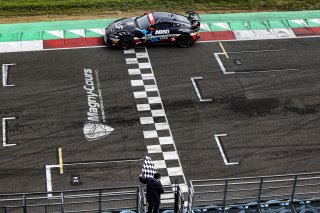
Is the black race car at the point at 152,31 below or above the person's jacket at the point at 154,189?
above

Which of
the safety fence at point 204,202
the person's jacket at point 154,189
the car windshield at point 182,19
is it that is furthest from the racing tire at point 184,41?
the person's jacket at point 154,189

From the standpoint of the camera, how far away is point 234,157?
23516 millimetres

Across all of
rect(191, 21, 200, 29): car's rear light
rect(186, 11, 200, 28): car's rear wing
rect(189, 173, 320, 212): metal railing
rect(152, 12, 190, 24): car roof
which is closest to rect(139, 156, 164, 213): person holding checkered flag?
rect(189, 173, 320, 212): metal railing

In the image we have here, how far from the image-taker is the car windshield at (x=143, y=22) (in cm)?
2959

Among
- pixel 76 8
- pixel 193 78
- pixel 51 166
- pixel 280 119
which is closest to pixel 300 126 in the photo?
pixel 280 119

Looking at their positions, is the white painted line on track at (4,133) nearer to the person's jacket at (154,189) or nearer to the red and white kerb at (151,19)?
the person's jacket at (154,189)

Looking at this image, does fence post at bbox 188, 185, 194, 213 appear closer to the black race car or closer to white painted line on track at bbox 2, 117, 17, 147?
white painted line on track at bbox 2, 117, 17, 147

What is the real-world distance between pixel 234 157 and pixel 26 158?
289 inches

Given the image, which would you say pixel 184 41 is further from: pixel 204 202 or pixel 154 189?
pixel 154 189

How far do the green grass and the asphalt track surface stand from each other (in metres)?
3.97

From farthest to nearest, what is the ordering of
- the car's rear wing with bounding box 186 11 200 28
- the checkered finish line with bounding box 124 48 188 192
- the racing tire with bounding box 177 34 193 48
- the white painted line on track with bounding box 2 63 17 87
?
the car's rear wing with bounding box 186 11 200 28 < the racing tire with bounding box 177 34 193 48 < the white painted line on track with bounding box 2 63 17 87 < the checkered finish line with bounding box 124 48 188 192

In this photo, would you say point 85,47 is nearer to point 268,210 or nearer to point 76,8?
point 76,8

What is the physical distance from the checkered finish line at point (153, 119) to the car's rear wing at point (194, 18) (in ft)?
8.43

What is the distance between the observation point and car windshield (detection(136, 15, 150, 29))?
97.1 feet
